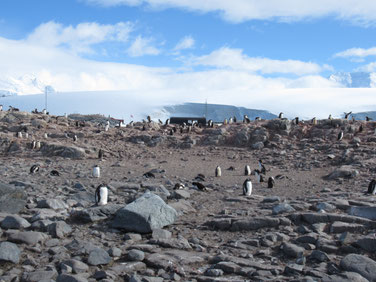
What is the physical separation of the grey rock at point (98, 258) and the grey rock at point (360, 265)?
2739 mm

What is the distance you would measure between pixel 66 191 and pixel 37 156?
902cm

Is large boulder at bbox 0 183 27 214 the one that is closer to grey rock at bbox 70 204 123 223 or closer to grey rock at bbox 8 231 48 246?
grey rock at bbox 70 204 123 223

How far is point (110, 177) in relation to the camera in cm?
1174

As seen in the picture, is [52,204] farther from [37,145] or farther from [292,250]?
[37,145]

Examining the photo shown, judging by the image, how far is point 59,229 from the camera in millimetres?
5383

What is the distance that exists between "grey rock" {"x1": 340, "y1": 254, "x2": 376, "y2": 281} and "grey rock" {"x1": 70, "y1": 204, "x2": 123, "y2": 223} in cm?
359

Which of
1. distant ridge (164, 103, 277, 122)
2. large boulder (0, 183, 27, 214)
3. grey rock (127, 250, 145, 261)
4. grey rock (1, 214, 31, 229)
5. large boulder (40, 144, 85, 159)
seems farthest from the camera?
distant ridge (164, 103, 277, 122)

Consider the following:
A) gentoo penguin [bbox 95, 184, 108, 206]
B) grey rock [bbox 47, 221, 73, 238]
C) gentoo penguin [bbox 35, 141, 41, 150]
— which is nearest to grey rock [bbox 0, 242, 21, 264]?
grey rock [bbox 47, 221, 73, 238]

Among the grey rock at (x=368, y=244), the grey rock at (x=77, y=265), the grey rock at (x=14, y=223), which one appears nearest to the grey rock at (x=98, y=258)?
the grey rock at (x=77, y=265)

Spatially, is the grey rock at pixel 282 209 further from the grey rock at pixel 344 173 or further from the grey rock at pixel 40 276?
the grey rock at pixel 344 173

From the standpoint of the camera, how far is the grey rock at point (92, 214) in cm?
595

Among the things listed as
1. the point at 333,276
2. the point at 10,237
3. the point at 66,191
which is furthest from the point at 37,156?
the point at 333,276

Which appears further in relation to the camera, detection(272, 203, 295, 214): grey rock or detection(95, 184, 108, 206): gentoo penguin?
detection(95, 184, 108, 206): gentoo penguin

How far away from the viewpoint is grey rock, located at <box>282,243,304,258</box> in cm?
466
